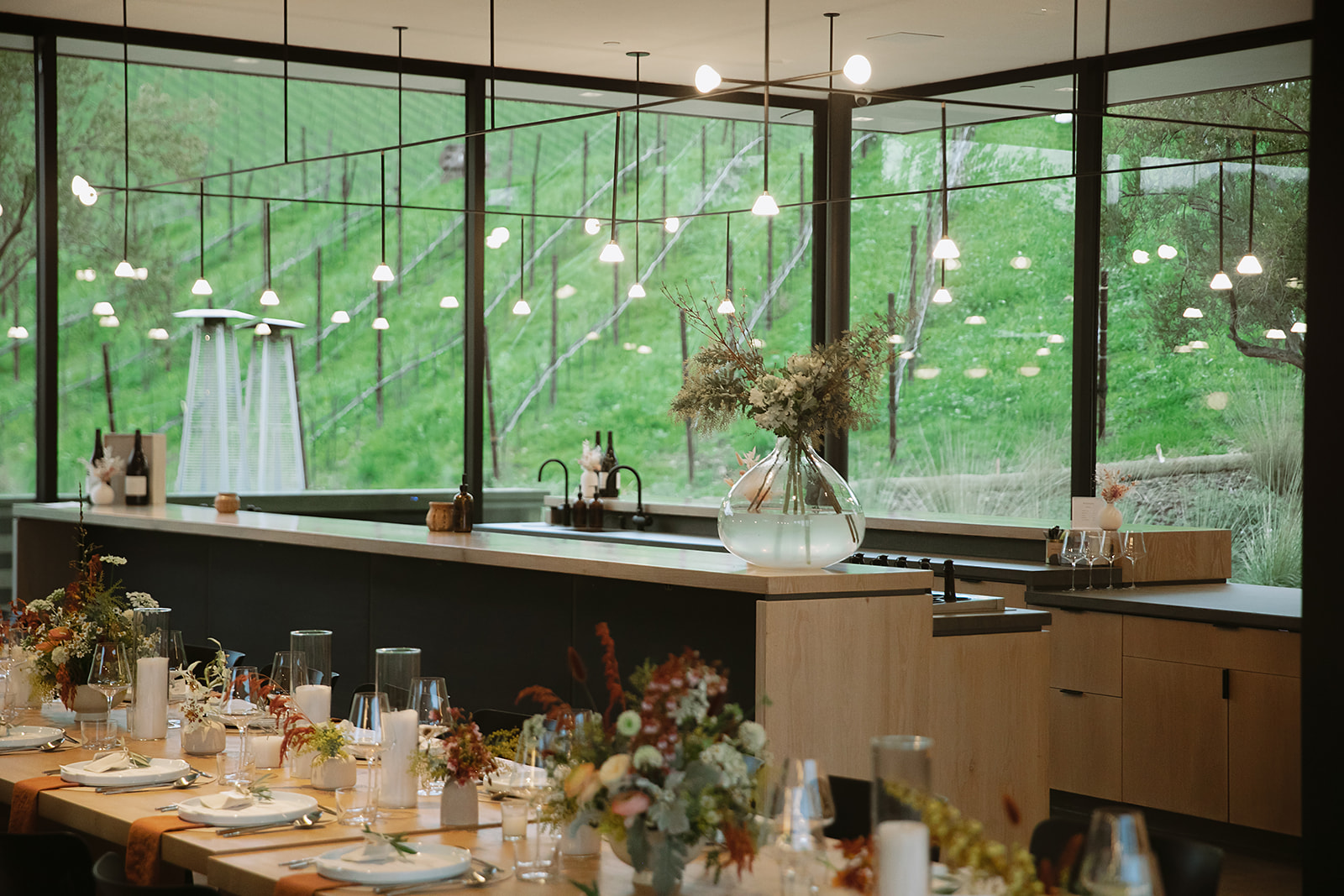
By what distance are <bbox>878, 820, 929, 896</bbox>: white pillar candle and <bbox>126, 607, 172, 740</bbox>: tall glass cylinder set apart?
225 cm

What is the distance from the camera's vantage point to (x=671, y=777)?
224 cm

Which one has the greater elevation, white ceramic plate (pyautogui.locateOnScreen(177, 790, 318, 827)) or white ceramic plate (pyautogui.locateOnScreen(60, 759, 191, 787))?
white ceramic plate (pyautogui.locateOnScreen(177, 790, 318, 827))

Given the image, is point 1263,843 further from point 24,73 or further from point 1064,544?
point 24,73

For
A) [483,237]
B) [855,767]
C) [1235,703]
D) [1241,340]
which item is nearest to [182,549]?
[483,237]

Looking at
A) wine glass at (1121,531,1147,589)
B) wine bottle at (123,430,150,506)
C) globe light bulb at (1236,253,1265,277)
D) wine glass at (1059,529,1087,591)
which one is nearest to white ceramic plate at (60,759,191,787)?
wine glass at (1059,529,1087,591)

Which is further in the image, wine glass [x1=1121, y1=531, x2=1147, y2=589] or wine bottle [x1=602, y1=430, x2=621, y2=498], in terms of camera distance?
wine bottle [x1=602, y1=430, x2=621, y2=498]

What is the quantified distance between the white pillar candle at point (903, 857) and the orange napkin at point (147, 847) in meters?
1.42

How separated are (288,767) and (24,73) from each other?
5878mm

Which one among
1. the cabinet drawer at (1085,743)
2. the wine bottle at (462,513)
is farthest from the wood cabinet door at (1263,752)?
the wine bottle at (462,513)

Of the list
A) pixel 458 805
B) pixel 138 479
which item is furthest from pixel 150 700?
pixel 138 479

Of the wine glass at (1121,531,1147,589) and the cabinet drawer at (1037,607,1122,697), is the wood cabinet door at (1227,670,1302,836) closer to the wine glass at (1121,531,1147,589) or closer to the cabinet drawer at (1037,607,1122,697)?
the cabinet drawer at (1037,607,1122,697)

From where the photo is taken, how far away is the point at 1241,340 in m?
7.30

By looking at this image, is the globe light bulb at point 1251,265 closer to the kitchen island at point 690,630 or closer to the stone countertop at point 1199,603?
the stone countertop at point 1199,603

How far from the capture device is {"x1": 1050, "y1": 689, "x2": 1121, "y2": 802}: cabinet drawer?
5777 millimetres
